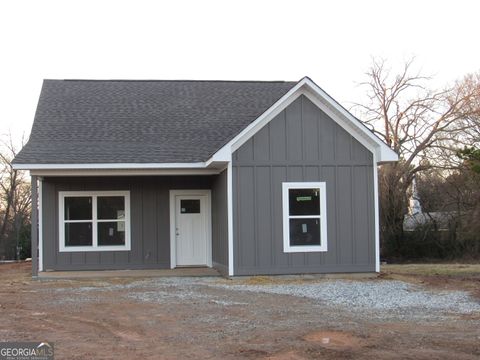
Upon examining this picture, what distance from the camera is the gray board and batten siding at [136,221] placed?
17734 mm

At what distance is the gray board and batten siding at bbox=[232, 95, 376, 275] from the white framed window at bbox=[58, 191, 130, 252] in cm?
410

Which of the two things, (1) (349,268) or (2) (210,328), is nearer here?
(2) (210,328)

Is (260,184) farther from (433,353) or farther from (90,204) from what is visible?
(433,353)

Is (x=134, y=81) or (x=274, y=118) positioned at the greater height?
(x=134, y=81)

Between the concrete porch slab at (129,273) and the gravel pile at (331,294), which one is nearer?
the gravel pile at (331,294)

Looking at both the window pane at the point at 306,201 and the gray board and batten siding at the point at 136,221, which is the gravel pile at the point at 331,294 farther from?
the gray board and batten siding at the point at 136,221

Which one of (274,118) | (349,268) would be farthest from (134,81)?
(349,268)

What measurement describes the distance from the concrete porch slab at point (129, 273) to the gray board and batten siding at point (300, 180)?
6.26ft

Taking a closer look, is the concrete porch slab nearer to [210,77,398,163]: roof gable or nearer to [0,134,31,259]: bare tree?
[210,77,398,163]: roof gable

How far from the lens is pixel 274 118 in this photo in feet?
51.4

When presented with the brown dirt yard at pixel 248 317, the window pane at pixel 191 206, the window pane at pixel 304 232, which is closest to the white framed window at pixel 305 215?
the window pane at pixel 304 232

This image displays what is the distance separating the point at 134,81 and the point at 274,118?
7.99 meters

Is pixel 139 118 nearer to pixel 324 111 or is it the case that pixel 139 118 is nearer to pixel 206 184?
pixel 206 184

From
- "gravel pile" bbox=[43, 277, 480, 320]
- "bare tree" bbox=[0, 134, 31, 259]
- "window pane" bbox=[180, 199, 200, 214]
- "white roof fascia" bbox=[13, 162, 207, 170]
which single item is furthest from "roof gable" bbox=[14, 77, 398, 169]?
"bare tree" bbox=[0, 134, 31, 259]
